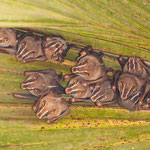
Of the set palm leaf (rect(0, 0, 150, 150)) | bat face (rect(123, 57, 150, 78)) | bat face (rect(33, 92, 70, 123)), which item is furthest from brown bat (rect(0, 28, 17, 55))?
bat face (rect(123, 57, 150, 78))

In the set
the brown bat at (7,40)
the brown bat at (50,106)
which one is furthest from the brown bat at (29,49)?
the brown bat at (50,106)

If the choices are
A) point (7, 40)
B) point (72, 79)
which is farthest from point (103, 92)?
point (7, 40)

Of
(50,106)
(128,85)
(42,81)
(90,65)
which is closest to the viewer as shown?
(128,85)

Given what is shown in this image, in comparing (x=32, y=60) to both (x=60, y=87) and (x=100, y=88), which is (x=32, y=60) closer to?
(x=60, y=87)

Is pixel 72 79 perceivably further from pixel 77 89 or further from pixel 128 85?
pixel 128 85

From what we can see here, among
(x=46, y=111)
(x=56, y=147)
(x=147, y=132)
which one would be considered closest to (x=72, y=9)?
(x=46, y=111)

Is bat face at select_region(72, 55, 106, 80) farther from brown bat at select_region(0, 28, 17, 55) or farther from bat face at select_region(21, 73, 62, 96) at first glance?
brown bat at select_region(0, 28, 17, 55)
